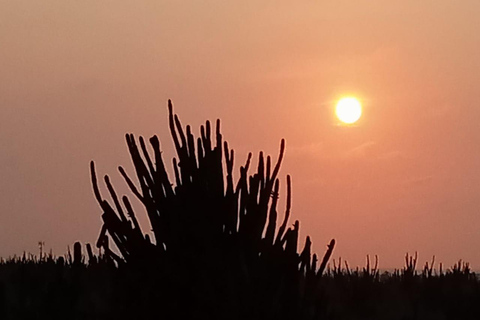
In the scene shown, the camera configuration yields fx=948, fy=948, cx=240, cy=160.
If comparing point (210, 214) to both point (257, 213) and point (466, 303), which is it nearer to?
point (257, 213)

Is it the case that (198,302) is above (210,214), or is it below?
below

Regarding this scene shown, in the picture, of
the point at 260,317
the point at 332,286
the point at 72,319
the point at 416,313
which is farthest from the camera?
the point at 332,286

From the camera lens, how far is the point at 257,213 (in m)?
5.89

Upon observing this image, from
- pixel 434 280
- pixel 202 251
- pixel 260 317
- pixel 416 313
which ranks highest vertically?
pixel 434 280

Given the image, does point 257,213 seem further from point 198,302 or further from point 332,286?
point 332,286

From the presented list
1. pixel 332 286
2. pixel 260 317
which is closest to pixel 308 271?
pixel 260 317

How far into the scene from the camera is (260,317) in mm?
5770

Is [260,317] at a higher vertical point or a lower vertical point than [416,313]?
lower

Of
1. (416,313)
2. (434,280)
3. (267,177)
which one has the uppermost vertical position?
(434,280)

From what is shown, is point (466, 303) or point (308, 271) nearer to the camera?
point (308, 271)

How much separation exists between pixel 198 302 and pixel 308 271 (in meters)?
0.71

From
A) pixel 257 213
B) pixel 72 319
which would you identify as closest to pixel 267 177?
pixel 257 213

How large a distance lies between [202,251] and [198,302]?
315mm

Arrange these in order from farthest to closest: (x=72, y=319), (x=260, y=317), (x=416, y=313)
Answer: (x=416, y=313), (x=72, y=319), (x=260, y=317)
